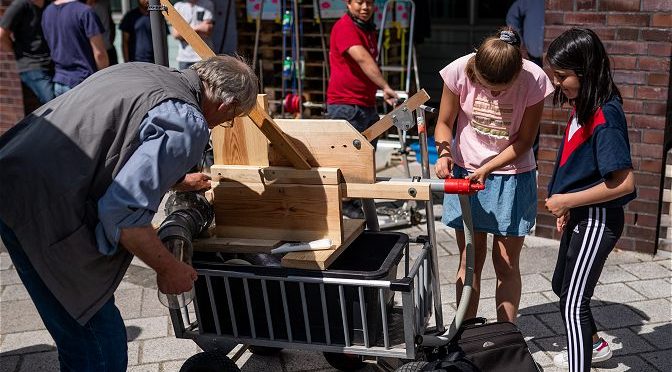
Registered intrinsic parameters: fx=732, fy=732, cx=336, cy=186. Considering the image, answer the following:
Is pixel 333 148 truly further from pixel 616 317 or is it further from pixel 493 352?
pixel 616 317

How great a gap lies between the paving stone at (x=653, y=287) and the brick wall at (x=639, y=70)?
501 mm

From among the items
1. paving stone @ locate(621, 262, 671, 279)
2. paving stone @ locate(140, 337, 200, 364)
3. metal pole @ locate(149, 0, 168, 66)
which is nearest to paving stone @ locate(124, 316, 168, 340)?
paving stone @ locate(140, 337, 200, 364)

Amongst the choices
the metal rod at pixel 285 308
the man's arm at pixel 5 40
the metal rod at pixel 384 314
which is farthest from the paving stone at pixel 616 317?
the man's arm at pixel 5 40

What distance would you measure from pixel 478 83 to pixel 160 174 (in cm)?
160

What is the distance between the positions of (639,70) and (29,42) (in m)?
5.24

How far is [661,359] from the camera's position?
3617mm

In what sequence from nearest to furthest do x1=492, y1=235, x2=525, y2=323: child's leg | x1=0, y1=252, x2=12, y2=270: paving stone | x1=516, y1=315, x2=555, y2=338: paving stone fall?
x1=492, y1=235, x2=525, y2=323: child's leg → x1=516, y1=315, x2=555, y2=338: paving stone → x1=0, y1=252, x2=12, y2=270: paving stone

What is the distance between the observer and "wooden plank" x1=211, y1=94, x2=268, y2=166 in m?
3.07

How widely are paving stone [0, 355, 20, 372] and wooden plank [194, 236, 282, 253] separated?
4.81ft

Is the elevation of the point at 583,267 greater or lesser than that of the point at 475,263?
greater

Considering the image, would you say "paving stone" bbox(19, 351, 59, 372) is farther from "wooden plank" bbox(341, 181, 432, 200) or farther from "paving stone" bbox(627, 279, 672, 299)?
"paving stone" bbox(627, 279, 672, 299)

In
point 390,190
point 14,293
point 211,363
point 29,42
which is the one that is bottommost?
point 14,293

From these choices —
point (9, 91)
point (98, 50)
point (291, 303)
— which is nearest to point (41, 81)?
point (98, 50)

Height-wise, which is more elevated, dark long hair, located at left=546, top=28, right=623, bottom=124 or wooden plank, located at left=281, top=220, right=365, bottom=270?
dark long hair, located at left=546, top=28, right=623, bottom=124
